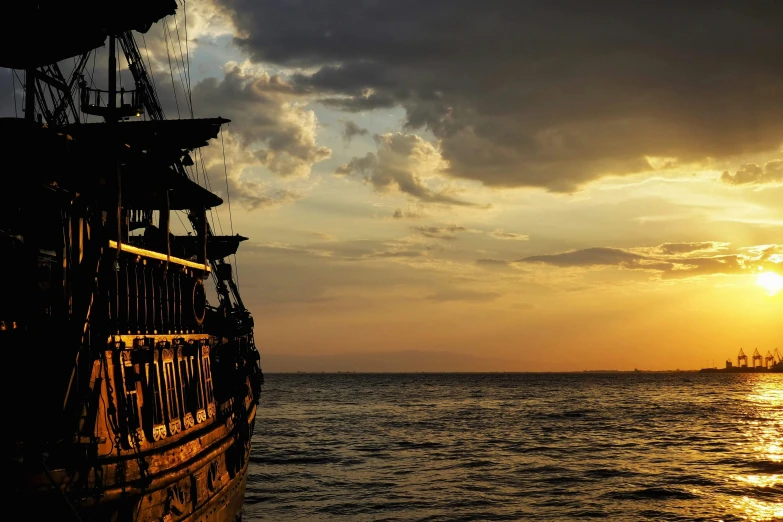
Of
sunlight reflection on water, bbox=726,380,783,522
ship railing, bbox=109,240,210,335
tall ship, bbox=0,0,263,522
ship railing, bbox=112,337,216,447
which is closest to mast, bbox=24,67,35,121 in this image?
tall ship, bbox=0,0,263,522

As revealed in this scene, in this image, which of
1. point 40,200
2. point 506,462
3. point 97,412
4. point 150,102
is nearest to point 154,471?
point 97,412

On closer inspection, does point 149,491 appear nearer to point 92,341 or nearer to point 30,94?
point 92,341

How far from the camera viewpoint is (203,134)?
116 ft

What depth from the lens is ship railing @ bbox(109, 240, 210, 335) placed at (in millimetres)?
16344

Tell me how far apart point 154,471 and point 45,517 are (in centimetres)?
336

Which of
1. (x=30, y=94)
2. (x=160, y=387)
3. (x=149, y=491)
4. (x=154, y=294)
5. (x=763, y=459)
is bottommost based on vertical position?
(x=763, y=459)

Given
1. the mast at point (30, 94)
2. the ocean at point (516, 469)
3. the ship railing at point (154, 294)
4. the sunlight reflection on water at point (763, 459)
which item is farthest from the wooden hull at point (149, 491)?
the sunlight reflection on water at point (763, 459)

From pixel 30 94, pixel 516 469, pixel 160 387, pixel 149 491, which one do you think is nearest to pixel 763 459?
pixel 516 469

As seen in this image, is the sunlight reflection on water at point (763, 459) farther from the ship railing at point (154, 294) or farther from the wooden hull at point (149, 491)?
the ship railing at point (154, 294)

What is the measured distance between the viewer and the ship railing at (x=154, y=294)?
16.3 metres

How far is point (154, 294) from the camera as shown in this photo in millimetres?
18859

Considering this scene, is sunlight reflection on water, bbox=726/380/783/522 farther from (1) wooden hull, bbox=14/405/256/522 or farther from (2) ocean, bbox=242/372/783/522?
(1) wooden hull, bbox=14/405/256/522

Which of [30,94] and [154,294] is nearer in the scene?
[154,294]

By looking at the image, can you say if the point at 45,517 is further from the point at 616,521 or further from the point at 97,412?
the point at 616,521
